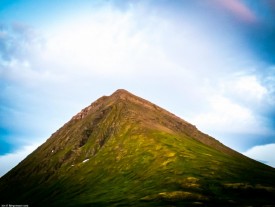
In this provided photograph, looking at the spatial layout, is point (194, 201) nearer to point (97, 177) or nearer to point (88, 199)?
point (88, 199)

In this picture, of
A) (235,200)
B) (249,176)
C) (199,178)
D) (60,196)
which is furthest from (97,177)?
(235,200)

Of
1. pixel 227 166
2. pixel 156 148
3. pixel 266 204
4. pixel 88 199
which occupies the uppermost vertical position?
pixel 156 148

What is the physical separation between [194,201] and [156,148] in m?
89.2

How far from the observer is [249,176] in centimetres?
14612

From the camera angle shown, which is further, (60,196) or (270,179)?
(60,196)

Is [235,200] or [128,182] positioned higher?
[128,182]

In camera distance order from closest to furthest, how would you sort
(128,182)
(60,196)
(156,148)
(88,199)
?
(88,199) → (128,182) → (60,196) → (156,148)

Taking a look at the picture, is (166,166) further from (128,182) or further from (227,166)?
(227,166)

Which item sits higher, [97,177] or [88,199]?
[97,177]

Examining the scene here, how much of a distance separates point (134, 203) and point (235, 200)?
118ft

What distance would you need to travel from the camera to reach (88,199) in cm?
14250

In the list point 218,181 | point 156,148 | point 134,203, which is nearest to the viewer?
point 134,203

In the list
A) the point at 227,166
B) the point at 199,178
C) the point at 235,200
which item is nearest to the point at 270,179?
the point at 227,166

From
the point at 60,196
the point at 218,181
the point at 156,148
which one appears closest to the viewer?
the point at 218,181
